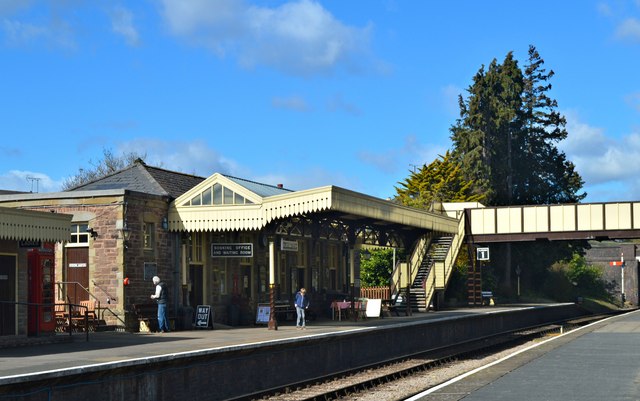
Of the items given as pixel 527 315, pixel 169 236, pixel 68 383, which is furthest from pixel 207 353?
pixel 527 315

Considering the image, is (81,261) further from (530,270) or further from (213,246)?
(530,270)

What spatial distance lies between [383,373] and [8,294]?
839 cm

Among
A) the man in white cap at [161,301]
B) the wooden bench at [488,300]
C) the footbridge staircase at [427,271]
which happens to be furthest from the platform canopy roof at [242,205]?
the wooden bench at [488,300]

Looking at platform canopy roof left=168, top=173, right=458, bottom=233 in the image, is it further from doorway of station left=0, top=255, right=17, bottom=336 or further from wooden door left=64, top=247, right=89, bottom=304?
doorway of station left=0, top=255, right=17, bottom=336

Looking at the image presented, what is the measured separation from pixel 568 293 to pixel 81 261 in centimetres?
5169

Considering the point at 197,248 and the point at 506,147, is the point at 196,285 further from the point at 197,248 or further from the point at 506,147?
the point at 506,147

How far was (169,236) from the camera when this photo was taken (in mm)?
28031

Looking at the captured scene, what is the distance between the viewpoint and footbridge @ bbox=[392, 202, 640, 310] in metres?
45.6

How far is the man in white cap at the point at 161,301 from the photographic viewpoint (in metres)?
25.3

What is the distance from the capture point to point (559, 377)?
18531 millimetres

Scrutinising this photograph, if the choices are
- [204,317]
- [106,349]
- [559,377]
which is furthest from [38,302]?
[559,377]

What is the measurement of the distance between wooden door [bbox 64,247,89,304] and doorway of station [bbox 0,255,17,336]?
5753 mm

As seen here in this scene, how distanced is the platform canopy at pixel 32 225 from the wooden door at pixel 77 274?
541 centimetres

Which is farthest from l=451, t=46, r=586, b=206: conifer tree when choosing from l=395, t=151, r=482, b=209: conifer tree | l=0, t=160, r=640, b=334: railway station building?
l=0, t=160, r=640, b=334: railway station building
